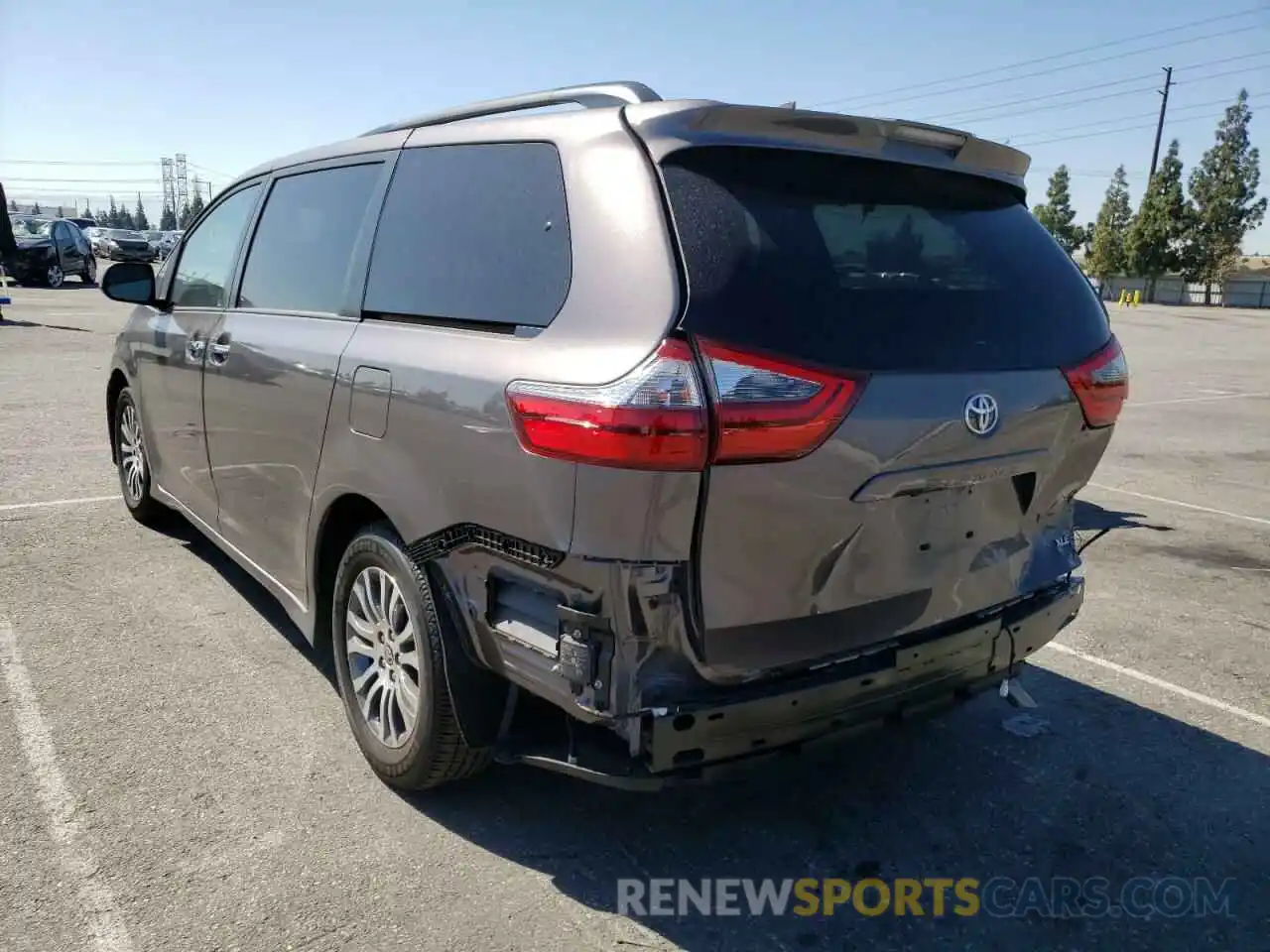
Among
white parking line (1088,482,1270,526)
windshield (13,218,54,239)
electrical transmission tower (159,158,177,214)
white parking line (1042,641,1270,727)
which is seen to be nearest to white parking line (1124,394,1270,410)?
white parking line (1088,482,1270,526)

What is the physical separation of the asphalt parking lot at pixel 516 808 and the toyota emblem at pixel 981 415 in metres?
0.95

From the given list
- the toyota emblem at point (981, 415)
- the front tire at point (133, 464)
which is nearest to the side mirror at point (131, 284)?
the front tire at point (133, 464)

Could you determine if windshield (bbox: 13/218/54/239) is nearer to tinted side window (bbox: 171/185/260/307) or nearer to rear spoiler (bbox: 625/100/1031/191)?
tinted side window (bbox: 171/185/260/307)

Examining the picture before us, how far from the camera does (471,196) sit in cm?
281

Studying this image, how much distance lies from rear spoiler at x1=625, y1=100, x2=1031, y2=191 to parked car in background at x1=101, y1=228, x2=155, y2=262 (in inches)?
1624

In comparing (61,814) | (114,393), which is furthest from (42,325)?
(61,814)

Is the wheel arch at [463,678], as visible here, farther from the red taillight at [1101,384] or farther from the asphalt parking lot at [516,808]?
the red taillight at [1101,384]

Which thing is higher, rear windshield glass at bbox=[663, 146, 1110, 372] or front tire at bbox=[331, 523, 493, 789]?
rear windshield glass at bbox=[663, 146, 1110, 372]

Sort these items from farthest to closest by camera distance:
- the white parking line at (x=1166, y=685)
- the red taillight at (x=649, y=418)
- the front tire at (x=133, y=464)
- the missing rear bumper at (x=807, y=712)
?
the front tire at (x=133, y=464)
the white parking line at (x=1166, y=685)
the missing rear bumper at (x=807, y=712)
the red taillight at (x=649, y=418)

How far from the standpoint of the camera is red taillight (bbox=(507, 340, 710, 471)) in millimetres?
2084

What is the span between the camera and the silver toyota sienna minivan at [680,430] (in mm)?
2170

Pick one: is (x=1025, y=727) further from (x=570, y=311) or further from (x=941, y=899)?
(x=570, y=311)

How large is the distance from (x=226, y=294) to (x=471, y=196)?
182 centimetres

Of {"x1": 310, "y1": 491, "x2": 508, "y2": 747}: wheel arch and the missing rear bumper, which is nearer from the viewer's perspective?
the missing rear bumper
